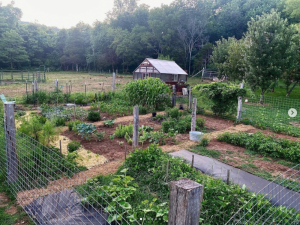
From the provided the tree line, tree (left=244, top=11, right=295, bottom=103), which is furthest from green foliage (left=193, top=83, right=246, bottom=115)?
the tree line

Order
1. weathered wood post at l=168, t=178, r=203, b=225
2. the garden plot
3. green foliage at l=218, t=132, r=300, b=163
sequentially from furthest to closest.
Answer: green foliage at l=218, t=132, r=300, b=163, the garden plot, weathered wood post at l=168, t=178, r=203, b=225

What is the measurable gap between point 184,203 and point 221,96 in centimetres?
938

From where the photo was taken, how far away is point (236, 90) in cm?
943

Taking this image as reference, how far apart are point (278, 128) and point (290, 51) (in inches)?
329

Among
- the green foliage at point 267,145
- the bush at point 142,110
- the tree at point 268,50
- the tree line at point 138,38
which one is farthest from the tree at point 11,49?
the green foliage at point 267,145

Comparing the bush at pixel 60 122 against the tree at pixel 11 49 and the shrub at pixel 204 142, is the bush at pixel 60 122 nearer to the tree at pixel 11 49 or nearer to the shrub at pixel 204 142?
the shrub at pixel 204 142

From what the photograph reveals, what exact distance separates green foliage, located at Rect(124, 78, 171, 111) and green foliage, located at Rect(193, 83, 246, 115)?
6.05 ft

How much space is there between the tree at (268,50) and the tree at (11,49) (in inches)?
1600

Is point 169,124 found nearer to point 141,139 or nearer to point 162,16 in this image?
point 141,139

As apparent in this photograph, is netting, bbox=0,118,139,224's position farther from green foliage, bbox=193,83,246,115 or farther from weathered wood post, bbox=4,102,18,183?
green foliage, bbox=193,83,246,115

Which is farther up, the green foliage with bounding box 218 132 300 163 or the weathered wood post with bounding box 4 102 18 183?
the weathered wood post with bounding box 4 102 18 183

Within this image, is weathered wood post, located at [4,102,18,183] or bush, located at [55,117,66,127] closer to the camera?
weathered wood post, located at [4,102,18,183]

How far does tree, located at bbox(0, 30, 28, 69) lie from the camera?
132 ft

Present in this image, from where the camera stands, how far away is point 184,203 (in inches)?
48.6
